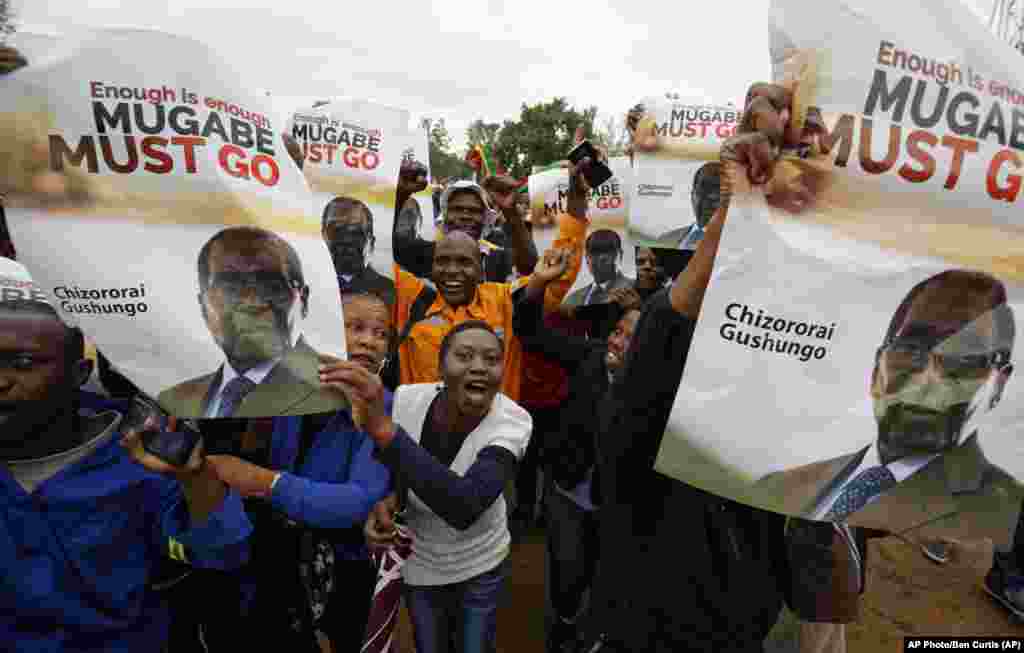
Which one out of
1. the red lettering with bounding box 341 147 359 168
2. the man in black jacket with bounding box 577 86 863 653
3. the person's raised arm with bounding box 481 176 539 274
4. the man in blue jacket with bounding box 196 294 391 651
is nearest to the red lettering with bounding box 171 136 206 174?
the man in blue jacket with bounding box 196 294 391 651

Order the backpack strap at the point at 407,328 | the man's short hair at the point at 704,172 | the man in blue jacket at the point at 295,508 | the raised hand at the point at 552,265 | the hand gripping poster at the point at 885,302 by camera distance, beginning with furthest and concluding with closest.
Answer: the man's short hair at the point at 704,172
the backpack strap at the point at 407,328
the raised hand at the point at 552,265
the man in blue jacket at the point at 295,508
the hand gripping poster at the point at 885,302

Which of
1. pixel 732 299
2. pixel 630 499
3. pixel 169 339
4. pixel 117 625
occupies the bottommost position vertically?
pixel 117 625

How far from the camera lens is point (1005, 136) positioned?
117 centimetres

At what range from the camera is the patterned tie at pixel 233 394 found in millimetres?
1562

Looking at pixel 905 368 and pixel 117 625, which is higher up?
pixel 905 368

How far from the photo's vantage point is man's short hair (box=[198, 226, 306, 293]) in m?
1.59

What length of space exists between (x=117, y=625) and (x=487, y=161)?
171 inches

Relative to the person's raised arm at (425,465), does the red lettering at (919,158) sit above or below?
above

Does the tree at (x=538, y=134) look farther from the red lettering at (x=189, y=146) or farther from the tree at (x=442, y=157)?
the red lettering at (x=189, y=146)

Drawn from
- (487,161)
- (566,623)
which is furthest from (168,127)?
(487,161)

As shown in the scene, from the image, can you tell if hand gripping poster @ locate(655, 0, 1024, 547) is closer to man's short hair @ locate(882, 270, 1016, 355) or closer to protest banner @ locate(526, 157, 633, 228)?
man's short hair @ locate(882, 270, 1016, 355)

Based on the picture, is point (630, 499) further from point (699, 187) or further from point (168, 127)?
point (699, 187)

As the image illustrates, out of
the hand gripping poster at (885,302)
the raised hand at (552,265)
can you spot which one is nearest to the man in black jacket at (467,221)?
the raised hand at (552,265)

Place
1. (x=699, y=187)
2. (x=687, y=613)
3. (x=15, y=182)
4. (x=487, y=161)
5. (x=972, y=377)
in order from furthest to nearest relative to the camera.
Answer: (x=487, y=161), (x=699, y=187), (x=15, y=182), (x=687, y=613), (x=972, y=377)
